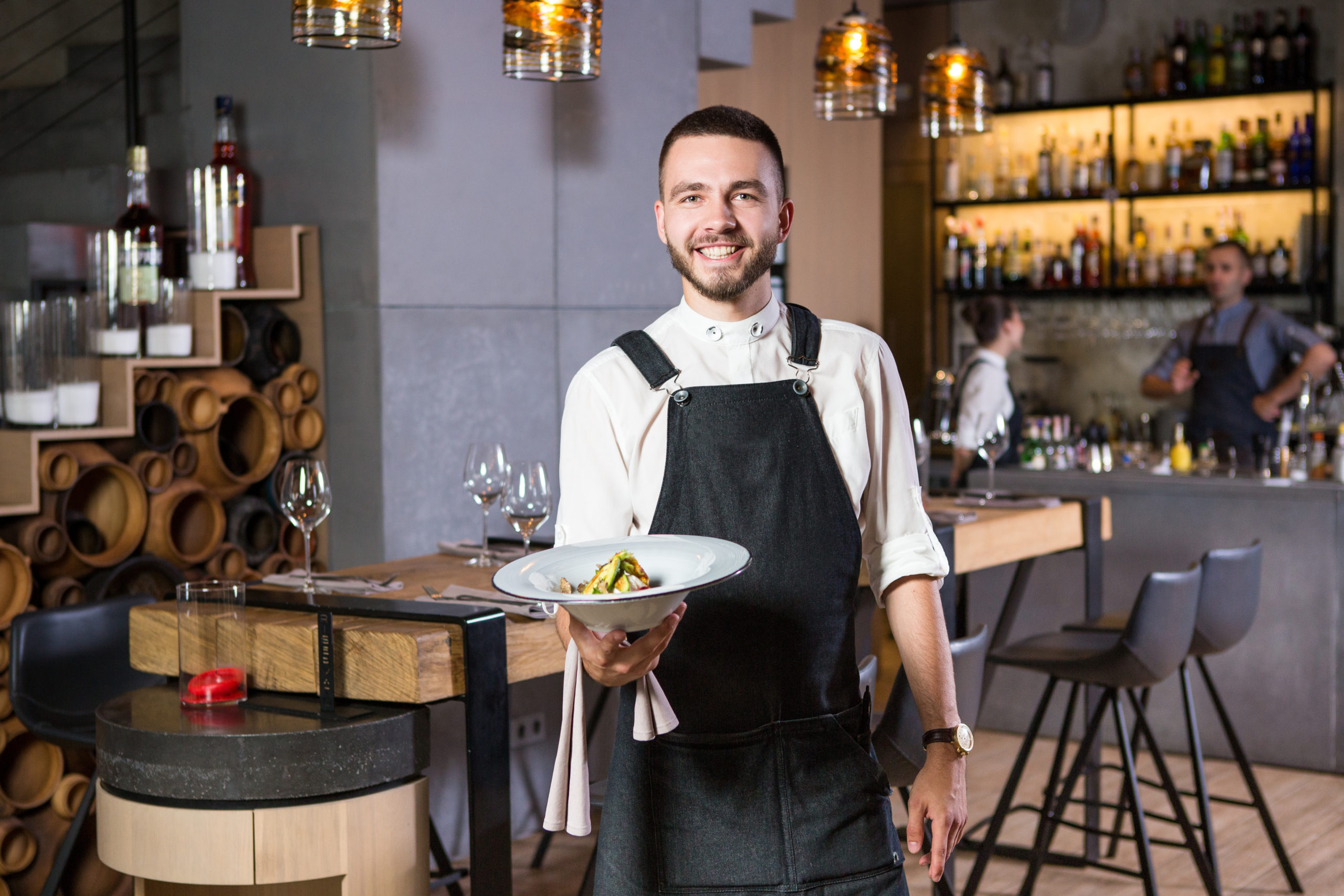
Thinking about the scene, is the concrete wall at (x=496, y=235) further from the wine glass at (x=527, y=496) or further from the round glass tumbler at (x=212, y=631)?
the round glass tumbler at (x=212, y=631)

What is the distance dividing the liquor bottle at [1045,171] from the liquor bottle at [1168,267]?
2.06 ft

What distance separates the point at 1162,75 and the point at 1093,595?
4125 mm

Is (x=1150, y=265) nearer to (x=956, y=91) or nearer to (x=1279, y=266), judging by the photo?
(x=1279, y=266)

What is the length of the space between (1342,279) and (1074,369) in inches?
57.2

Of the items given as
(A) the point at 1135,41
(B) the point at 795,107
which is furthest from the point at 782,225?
(A) the point at 1135,41

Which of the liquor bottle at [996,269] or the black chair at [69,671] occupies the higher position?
the liquor bottle at [996,269]

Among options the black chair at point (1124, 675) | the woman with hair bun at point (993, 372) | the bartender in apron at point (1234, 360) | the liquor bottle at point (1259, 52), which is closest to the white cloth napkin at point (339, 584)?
the black chair at point (1124, 675)

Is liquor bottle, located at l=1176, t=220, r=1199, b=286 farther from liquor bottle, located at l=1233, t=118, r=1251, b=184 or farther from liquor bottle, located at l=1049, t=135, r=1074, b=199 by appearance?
liquor bottle, located at l=1049, t=135, r=1074, b=199

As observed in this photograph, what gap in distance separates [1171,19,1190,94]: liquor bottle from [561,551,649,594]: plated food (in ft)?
20.5

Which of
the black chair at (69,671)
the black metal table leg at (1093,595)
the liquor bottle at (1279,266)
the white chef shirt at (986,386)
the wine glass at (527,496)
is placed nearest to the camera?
the wine glass at (527,496)

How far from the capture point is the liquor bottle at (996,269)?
24.7 ft

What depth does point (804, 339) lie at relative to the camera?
1.70 metres

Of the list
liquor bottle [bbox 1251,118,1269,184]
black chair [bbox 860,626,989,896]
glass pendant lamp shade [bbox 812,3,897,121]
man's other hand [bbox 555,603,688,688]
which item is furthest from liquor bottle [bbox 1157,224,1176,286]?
man's other hand [bbox 555,603,688,688]

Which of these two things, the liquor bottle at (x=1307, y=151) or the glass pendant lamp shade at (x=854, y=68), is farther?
the liquor bottle at (x=1307, y=151)
